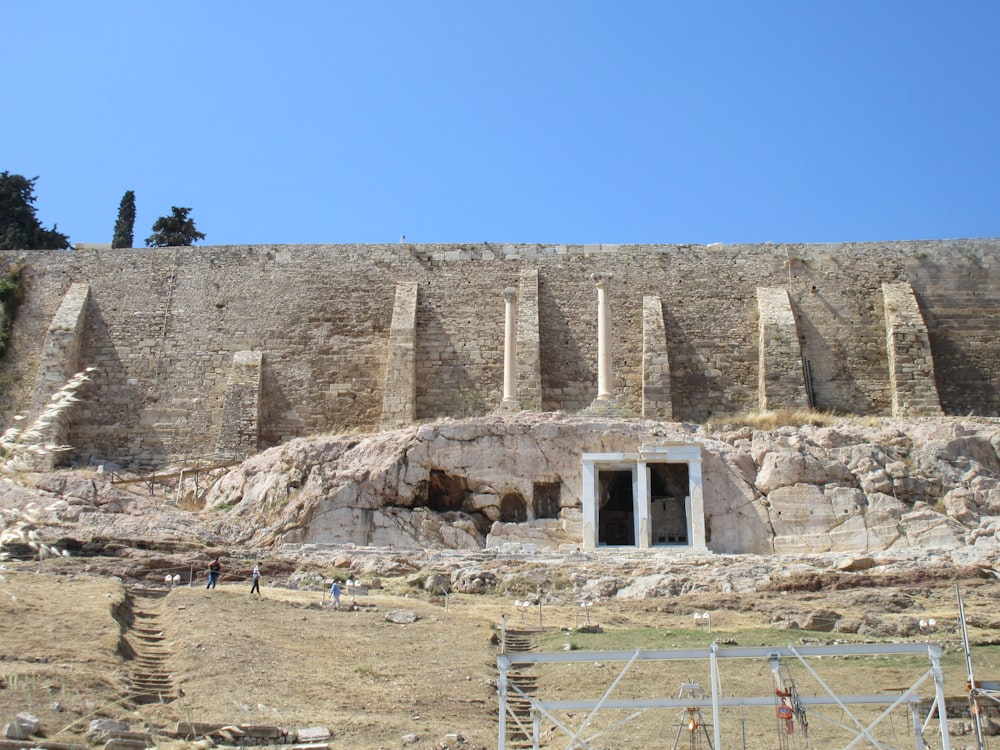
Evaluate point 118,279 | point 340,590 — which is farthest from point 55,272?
point 340,590

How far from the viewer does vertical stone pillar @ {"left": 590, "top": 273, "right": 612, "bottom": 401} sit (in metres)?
29.4

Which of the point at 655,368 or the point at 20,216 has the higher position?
the point at 20,216

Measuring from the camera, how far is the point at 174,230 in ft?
143

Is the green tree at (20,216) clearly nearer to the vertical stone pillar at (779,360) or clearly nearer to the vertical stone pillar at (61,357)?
the vertical stone pillar at (61,357)

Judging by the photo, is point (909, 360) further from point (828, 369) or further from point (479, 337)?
point (479, 337)

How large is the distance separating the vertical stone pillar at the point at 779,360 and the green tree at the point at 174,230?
22.5 meters

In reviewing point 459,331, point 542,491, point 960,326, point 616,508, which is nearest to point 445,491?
point 542,491

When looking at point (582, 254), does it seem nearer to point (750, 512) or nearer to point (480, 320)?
point (480, 320)

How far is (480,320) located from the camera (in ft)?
105

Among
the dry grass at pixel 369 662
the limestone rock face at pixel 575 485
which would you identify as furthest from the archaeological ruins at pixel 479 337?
the dry grass at pixel 369 662

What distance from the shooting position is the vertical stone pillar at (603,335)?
29438mm

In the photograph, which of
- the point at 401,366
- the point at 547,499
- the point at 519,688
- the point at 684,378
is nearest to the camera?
the point at 519,688

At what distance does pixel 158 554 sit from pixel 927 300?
22.0 meters

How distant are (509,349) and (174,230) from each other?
18.9m
